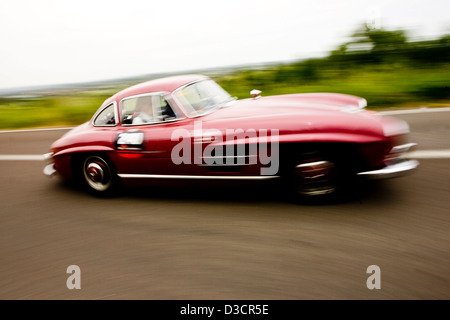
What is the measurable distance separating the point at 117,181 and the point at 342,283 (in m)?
2.73

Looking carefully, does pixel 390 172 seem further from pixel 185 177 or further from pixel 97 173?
pixel 97 173

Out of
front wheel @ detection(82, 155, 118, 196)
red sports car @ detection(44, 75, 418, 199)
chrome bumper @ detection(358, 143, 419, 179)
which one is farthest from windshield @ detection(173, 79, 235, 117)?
chrome bumper @ detection(358, 143, 419, 179)

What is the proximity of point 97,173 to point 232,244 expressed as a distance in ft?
6.72

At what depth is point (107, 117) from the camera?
4.19m

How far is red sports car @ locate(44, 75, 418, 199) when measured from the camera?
10.2ft

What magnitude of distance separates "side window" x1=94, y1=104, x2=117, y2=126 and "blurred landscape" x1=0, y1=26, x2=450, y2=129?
301 cm

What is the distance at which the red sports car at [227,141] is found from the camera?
310 cm

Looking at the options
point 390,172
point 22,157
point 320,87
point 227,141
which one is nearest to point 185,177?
point 227,141

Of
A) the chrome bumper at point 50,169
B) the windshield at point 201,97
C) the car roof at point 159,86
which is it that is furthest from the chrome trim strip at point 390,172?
the chrome bumper at point 50,169

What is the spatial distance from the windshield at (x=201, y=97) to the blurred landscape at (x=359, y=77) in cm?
342

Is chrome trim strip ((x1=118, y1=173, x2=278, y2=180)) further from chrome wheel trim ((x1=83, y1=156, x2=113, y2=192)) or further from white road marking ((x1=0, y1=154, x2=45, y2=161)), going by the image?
white road marking ((x1=0, y1=154, x2=45, y2=161))
